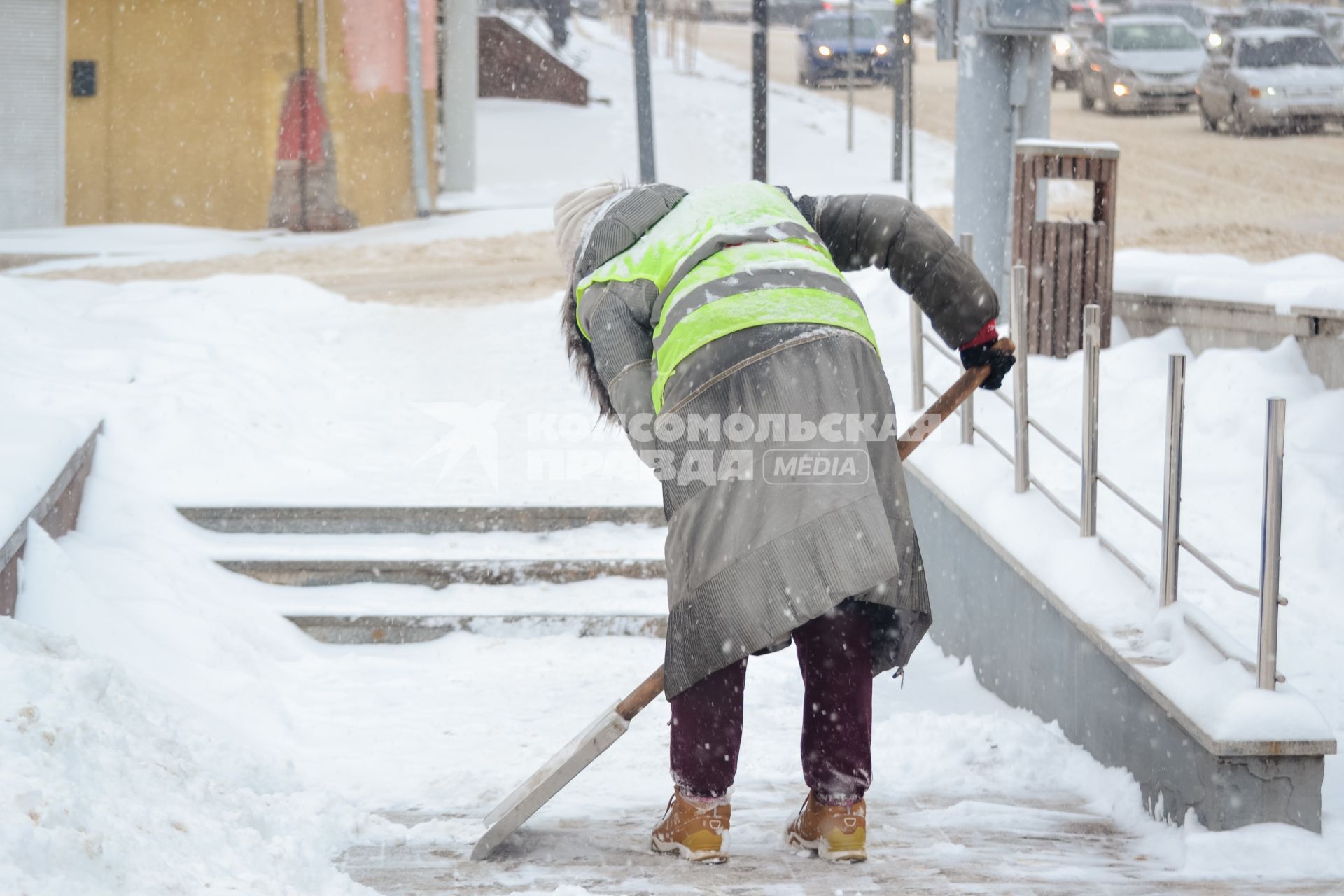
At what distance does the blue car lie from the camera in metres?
26.0

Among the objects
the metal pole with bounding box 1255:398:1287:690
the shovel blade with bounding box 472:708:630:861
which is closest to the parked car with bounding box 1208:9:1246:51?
the metal pole with bounding box 1255:398:1287:690

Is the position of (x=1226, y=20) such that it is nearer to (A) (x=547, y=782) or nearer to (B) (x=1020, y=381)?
(B) (x=1020, y=381)

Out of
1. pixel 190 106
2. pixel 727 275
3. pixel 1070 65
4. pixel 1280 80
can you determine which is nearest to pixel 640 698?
pixel 727 275

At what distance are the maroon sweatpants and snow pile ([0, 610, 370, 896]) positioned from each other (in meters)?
0.76

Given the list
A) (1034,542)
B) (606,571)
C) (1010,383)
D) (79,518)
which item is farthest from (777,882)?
(1010,383)

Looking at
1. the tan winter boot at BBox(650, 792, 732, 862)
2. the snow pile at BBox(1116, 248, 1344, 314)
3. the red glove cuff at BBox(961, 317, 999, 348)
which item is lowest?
the tan winter boot at BBox(650, 792, 732, 862)

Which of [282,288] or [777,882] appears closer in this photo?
[777,882]

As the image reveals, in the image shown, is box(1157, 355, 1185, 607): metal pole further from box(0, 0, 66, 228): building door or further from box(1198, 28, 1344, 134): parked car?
box(1198, 28, 1344, 134): parked car

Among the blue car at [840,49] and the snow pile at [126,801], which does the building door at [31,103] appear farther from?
the blue car at [840,49]

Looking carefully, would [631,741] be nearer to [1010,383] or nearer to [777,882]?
[777,882]

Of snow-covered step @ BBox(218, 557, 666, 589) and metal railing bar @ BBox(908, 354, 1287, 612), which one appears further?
snow-covered step @ BBox(218, 557, 666, 589)

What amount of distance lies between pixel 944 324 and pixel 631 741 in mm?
1568

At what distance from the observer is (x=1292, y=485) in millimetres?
5125

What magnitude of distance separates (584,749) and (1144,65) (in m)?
20.6
